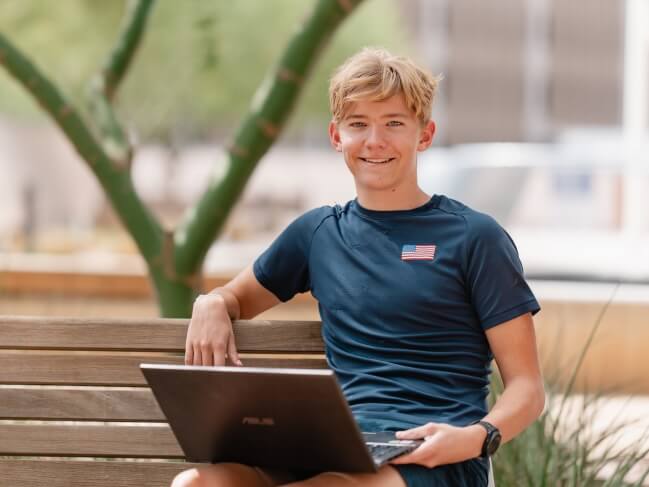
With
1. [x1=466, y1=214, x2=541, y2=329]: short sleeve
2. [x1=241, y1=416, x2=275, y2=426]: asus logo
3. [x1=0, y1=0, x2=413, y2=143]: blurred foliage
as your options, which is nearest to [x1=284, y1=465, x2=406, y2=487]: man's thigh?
[x1=241, y1=416, x2=275, y2=426]: asus logo

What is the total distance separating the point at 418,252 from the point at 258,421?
1.86ft

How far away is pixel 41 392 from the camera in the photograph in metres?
3.34

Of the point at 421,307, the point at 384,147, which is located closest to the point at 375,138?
the point at 384,147

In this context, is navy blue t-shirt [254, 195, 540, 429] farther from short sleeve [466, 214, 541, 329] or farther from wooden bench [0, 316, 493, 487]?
wooden bench [0, 316, 493, 487]

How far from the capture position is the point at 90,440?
334 centimetres

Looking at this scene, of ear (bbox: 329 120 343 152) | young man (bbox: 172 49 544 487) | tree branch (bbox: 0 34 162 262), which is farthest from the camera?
tree branch (bbox: 0 34 162 262)

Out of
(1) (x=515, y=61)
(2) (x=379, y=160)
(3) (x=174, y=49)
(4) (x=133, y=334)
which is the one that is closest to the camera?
(2) (x=379, y=160)

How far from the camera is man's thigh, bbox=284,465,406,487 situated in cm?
249

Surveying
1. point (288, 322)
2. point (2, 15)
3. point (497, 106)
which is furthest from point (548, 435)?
point (497, 106)

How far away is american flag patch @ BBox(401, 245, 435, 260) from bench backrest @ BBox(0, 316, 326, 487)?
0.52 metres

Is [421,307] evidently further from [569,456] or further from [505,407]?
[569,456]

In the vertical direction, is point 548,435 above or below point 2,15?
below

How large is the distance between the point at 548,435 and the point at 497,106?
41448 mm

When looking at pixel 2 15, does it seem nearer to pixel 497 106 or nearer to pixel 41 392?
pixel 41 392
